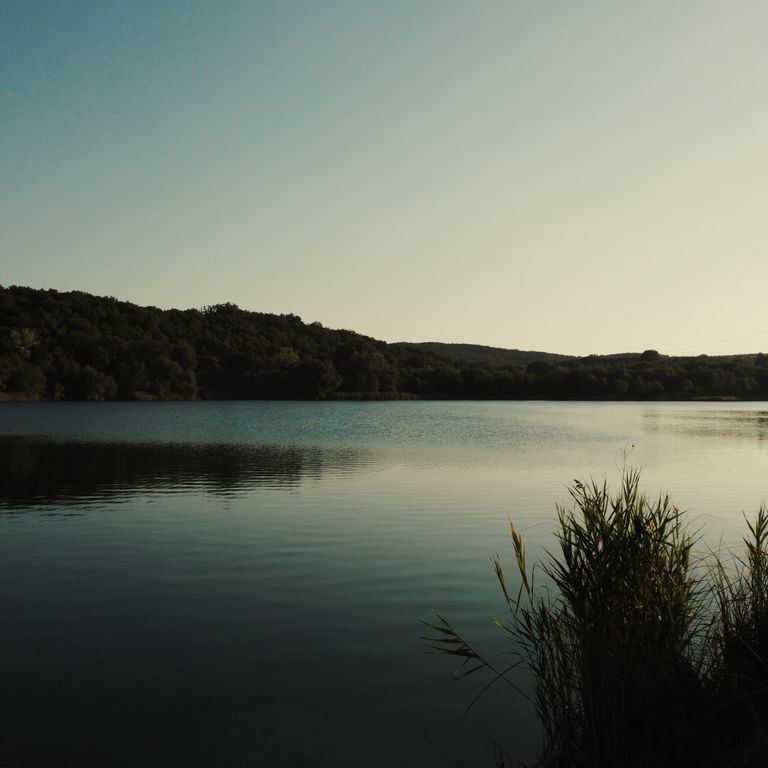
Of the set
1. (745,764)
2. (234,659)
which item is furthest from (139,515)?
(745,764)

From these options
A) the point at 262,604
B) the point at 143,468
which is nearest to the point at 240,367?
the point at 143,468

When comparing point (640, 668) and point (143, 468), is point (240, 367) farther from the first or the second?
point (640, 668)

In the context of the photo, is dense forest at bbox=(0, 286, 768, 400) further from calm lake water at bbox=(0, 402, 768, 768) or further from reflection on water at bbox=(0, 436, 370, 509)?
calm lake water at bbox=(0, 402, 768, 768)

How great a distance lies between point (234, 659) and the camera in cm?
851

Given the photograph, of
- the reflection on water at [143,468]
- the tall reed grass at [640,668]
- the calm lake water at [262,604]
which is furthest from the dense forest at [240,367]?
the tall reed grass at [640,668]

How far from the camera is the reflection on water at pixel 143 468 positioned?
74.5 feet

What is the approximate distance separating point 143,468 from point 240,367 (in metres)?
118

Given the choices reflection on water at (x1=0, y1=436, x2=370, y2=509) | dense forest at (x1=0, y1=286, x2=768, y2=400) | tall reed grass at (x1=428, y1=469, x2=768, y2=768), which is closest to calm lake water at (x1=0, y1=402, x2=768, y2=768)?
reflection on water at (x1=0, y1=436, x2=370, y2=509)

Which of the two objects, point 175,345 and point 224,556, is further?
point 175,345

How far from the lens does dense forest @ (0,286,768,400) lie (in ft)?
390

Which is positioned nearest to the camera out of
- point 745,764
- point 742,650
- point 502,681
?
point 745,764

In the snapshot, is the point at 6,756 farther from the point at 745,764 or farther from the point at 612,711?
the point at 745,764

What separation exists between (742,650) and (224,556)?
31.4 ft

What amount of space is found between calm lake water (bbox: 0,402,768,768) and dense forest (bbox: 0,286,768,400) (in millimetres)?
98325
